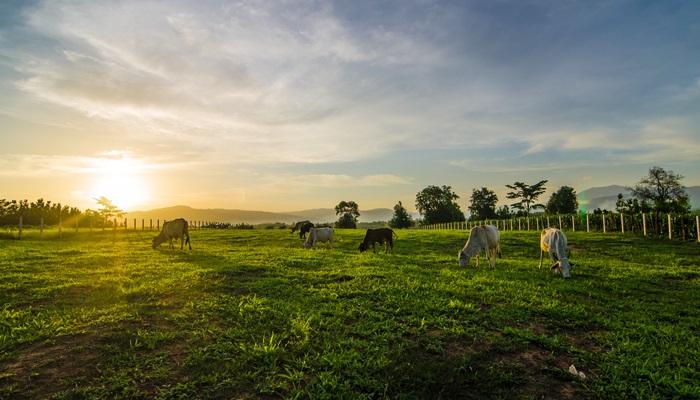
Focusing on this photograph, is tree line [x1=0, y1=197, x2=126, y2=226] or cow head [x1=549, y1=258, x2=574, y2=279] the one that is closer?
cow head [x1=549, y1=258, x2=574, y2=279]

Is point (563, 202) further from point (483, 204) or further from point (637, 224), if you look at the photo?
point (637, 224)

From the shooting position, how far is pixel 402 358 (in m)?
5.68

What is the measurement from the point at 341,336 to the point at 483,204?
251 feet

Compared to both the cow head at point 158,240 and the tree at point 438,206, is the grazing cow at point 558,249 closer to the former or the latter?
the cow head at point 158,240

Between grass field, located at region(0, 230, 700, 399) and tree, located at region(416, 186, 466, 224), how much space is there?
233ft

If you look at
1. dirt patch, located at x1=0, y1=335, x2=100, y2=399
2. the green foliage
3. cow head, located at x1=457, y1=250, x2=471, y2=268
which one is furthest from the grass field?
the green foliage

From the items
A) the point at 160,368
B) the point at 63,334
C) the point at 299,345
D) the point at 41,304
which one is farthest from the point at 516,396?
the point at 41,304

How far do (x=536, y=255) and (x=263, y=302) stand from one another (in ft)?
53.4

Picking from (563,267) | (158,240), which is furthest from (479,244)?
(158,240)

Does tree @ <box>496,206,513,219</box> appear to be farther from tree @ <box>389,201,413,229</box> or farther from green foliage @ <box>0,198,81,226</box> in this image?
green foliage @ <box>0,198,81,226</box>

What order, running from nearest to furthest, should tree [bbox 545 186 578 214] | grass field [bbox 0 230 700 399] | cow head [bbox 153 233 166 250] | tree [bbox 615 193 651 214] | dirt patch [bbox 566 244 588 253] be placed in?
1. grass field [bbox 0 230 700 399]
2. dirt patch [bbox 566 244 588 253]
3. cow head [bbox 153 233 166 250]
4. tree [bbox 615 193 651 214]
5. tree [bbox 545 186 578 214]

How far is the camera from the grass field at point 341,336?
503 cm

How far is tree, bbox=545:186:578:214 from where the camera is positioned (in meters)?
63.3

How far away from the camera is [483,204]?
254 ft
